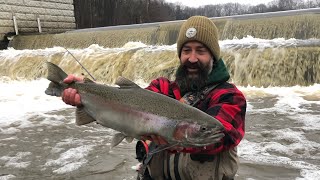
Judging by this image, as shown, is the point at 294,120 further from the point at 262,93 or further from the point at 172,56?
the point at 172,56

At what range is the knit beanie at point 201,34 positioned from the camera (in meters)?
2.26

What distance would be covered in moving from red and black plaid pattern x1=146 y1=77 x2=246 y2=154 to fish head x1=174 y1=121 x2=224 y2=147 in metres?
0.14

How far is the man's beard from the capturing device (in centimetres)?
222

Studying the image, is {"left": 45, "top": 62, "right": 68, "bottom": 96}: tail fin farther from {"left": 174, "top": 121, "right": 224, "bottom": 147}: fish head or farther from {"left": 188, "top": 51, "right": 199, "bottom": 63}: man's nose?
{"left": 174, "top": 121, "right": 224, "bottom": 147}: fish head

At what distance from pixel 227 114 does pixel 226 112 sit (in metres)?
0.01

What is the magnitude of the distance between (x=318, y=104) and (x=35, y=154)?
497cm

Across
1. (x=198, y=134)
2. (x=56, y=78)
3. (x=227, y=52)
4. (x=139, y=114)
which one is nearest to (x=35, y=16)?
(x=227, y=52)

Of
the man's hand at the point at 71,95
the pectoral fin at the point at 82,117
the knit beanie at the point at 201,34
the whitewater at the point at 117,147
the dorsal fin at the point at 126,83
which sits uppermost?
the knit beanie at the point at 201,34

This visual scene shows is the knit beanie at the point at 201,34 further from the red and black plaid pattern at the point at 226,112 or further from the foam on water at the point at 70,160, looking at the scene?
the foam on water at the point at 70,160

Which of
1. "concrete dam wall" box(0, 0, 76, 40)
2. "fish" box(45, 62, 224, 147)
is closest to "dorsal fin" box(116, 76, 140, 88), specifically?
"fish" box(45, 62, 224, 147)

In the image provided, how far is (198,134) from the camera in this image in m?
1.79

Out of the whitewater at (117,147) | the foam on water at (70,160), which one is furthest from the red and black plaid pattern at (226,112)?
the foam on water at (70,160)

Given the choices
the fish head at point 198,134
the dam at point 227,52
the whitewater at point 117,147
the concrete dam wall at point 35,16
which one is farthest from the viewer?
the concrete dam wall at point 35,16

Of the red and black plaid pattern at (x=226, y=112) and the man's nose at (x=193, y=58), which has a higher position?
the man's nose at (x=193, y=58)
